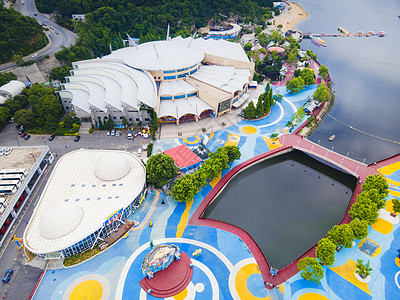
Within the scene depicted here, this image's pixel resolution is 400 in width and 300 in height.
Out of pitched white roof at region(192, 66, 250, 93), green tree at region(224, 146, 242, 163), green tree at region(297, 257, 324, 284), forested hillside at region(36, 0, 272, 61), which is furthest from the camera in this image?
forested hillside at region(36, 0, 272, 61)

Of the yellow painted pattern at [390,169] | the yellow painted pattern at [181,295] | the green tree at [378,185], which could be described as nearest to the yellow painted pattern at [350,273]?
the green tree at [378,185]

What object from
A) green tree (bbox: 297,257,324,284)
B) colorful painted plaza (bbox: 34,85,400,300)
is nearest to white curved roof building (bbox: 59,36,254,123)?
colorful painted plaza (bbox: 34,85,400,300)

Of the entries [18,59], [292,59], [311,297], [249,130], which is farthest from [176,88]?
[311,297]

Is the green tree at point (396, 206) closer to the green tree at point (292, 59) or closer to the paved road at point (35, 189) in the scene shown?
the paved road at point (35, 189)

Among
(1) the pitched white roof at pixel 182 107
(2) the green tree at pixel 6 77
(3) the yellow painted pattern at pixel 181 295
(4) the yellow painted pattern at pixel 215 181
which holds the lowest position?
(4) the yellow painted pattern at pixel 215 181

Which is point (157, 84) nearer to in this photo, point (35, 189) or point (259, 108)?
point (259, 108)

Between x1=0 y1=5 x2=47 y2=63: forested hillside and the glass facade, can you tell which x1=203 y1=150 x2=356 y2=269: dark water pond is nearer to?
the glass facade

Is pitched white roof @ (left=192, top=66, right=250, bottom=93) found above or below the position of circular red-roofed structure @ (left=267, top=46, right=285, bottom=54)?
above

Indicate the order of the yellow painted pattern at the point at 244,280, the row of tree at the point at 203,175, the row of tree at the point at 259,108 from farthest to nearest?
the row of tree at the point at 259,108, the row of tree at the point at 203,175, the yellow painted pattern at the point at 244,280
